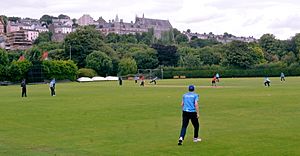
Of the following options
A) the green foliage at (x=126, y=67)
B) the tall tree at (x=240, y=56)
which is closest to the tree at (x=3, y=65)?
the green foliage at (x=126, y=67)

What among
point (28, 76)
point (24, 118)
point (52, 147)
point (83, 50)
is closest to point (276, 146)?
point (52, 147)

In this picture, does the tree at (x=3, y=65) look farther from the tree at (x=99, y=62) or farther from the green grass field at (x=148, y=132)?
the green grass field at (x=148, y=132)

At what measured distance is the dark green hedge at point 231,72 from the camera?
125 m

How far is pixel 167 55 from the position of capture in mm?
154875

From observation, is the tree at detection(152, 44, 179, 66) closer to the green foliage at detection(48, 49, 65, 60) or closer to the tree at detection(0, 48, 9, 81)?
the green foliage at detection(48, 49, 65, 60)

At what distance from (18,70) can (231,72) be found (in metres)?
53.8

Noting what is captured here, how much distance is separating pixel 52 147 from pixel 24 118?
1086 centimetres

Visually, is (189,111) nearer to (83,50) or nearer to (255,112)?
(255,112)

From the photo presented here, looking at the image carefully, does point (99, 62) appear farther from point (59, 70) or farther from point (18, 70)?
point (18, 70)

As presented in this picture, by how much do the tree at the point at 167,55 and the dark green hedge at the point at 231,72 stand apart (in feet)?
48.4

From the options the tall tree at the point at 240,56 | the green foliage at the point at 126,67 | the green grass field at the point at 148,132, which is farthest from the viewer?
the tall tree at the point at 240,56

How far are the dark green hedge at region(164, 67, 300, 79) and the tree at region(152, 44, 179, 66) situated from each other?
48.4 ft

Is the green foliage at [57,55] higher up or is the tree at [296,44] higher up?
the tree at [296,44]

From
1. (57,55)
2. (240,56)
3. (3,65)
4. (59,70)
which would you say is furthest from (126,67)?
(3,65)
